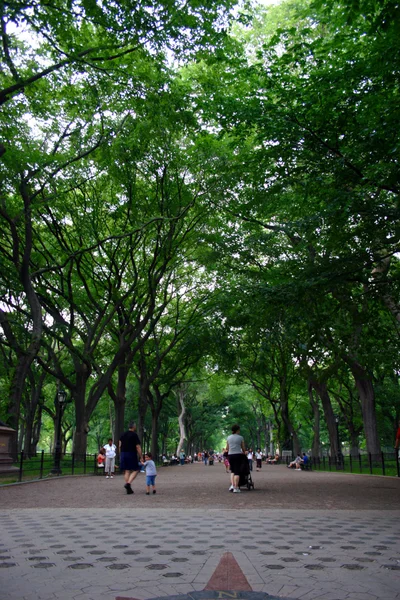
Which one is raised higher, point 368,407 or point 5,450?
point 368,407

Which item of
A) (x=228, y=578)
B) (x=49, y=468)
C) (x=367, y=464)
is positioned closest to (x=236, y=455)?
(x=228, y=578)

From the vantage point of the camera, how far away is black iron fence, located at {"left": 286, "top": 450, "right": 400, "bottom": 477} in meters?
20.5

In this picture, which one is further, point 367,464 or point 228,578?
point 367,464

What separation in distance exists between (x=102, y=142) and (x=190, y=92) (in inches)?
127

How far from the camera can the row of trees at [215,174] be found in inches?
395

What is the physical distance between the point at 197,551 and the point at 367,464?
22.2 m

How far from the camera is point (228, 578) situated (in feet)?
13.5

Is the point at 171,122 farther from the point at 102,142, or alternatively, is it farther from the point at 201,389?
the point at 201,389

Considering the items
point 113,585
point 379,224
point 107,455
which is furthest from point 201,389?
point 113,585

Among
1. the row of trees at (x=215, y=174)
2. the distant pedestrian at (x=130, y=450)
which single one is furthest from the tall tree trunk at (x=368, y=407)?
the distant pedestrian at (x=130, y=450)

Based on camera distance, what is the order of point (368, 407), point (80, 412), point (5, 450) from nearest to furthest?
point (5, 450)
point (80, 412)
point (368, 407)

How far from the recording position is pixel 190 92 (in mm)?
15828

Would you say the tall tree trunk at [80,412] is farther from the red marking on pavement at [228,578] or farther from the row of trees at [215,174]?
the red marking on pavement at [228,578]

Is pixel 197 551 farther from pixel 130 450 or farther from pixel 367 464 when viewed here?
pixel 367 464
